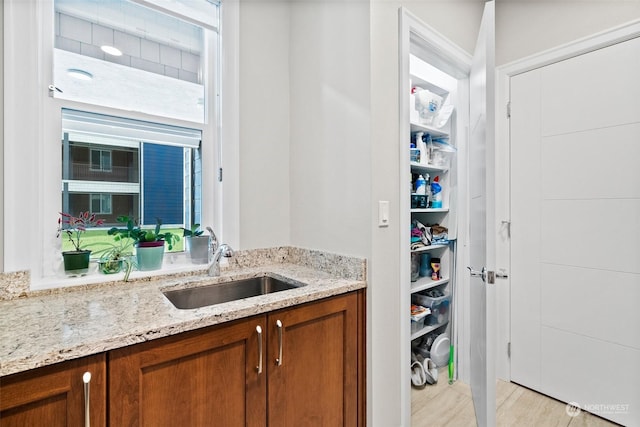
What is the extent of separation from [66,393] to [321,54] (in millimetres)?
1656

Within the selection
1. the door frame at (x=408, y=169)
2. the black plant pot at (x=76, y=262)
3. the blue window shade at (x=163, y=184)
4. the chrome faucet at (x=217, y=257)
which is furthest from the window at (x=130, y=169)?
the door frame at (x=408, y=169)

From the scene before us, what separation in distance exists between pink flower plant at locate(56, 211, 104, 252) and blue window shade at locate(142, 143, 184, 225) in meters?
0.22

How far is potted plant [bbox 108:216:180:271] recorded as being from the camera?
1395mm

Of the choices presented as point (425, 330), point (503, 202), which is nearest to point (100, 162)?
point (425, 330)

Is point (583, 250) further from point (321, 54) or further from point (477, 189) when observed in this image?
point (321, 54)

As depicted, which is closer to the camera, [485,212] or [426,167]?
[485,212]

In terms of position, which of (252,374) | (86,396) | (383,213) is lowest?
(252,374)

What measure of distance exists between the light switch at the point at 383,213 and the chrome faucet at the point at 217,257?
0.72m

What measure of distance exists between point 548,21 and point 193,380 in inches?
106

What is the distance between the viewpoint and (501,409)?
1.81 metres

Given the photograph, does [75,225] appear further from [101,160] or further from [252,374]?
[252,374]

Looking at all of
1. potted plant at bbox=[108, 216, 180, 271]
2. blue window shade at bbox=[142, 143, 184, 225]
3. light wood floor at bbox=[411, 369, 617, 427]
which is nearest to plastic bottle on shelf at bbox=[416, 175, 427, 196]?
light wood floor at bbox=[411, 369, 617, 427]

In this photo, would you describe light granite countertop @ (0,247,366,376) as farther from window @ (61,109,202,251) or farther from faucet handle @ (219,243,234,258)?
window @ (61,109,202,251)

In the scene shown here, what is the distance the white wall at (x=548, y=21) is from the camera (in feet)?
5.46
